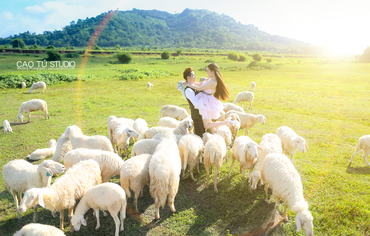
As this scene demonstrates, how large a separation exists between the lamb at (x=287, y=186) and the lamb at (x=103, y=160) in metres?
3.99

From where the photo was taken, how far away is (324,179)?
635cm

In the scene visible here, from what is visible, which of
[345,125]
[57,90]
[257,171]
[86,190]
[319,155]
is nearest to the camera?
[86,190]

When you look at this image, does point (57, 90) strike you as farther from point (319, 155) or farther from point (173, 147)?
point (319, 155)

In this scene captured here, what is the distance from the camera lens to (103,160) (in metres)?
5.53

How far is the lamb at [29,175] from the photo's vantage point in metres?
4.87

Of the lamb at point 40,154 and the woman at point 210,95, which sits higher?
the woman at point 210,95

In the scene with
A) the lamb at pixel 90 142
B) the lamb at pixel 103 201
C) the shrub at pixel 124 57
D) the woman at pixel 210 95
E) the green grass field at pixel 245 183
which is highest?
the shrub at pixel 124 57

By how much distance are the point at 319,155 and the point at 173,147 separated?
20.2 feet

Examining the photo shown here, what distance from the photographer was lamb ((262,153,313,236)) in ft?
12.7

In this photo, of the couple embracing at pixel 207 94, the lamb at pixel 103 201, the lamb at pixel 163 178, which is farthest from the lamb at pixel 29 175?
the couple embracing at pixel 207 94

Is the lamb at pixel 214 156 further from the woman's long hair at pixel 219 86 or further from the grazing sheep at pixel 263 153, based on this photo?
Answer: the woman's long hair at pixel 219 86

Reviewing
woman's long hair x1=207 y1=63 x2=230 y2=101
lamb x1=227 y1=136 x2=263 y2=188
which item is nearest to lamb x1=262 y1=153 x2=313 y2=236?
lamb x1=227 y1=136 x2=263 y2=188

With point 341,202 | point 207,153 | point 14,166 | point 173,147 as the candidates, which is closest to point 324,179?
point 341,202

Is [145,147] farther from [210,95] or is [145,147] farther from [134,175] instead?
[210,95]
